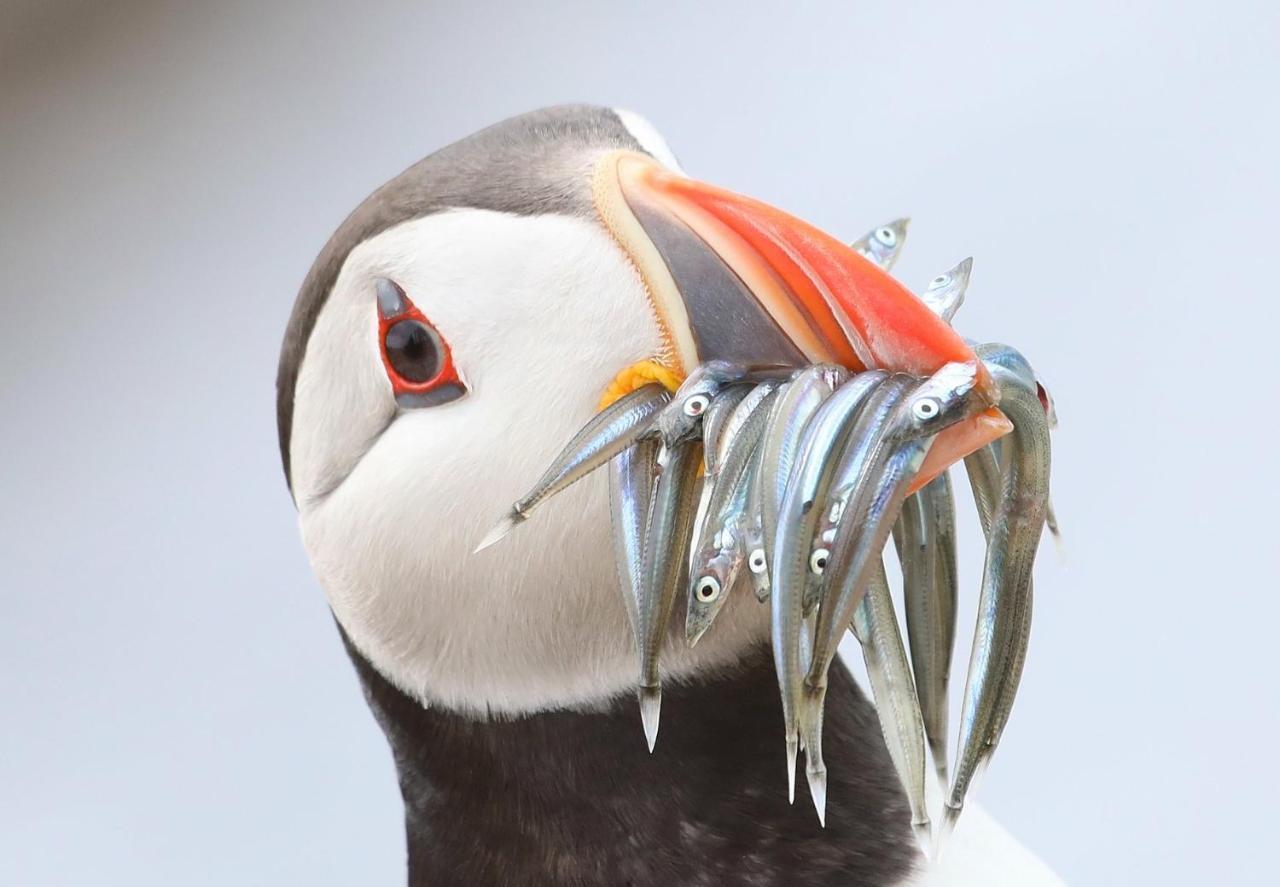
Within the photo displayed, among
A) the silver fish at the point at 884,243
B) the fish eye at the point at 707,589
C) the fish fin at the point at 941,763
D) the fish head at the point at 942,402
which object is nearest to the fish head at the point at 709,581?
the fish eye at the point at 707,589

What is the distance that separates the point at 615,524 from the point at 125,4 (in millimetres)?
1795

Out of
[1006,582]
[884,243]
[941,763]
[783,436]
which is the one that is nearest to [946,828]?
[941,763]

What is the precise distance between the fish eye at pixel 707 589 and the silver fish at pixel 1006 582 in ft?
0.51

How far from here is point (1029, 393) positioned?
81cm

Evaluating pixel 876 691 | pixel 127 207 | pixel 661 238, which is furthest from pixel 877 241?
pixel 127 207

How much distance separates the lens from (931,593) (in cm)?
90

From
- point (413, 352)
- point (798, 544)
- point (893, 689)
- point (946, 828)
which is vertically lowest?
point (946, 828)

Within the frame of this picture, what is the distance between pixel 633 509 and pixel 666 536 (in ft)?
0.08

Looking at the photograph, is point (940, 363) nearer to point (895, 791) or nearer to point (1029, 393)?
point (1029, 393)

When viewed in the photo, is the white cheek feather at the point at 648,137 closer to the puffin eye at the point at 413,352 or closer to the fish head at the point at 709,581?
the puffin eye at the point at 413,352

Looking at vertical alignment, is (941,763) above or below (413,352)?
below

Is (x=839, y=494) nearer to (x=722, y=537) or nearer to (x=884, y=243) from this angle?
(x=722, y=537)

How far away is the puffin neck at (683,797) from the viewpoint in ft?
3.27

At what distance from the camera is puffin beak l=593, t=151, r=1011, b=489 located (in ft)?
2.59
